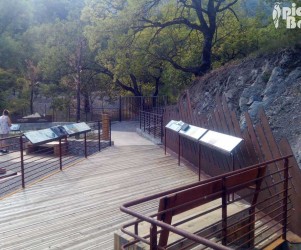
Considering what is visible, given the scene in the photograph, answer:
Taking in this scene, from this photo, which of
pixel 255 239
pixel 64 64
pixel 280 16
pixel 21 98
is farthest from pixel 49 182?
pixel 21 98

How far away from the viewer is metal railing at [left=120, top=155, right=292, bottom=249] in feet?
11.8

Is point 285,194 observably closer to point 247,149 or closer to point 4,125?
point 247,149

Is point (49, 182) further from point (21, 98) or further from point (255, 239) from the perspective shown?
point (21, 98)

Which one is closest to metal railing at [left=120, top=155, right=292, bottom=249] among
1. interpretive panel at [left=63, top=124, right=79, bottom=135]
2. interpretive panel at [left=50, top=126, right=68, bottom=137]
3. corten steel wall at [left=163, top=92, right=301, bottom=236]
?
corten steel wall at [left=163, top=92, right=301, bottom=236]

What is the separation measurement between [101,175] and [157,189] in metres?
1.80

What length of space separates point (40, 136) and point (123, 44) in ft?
32.7

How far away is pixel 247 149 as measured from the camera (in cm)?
654

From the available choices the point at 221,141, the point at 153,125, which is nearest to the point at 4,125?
the point at 153,125

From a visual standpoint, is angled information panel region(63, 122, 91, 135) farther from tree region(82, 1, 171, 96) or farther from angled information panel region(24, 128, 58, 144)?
tree region(82, 1, 171, 96)

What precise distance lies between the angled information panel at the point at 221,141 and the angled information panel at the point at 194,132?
27 centimetres

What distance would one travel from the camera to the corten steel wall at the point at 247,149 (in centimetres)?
539

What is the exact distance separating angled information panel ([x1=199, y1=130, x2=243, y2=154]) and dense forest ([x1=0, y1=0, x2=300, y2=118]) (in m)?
4.21

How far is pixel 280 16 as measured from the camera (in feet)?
47.2

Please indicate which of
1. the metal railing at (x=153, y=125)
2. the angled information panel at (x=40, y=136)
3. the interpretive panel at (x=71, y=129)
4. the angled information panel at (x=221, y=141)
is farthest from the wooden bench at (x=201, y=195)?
the metal railing at (x=153, y=125)
